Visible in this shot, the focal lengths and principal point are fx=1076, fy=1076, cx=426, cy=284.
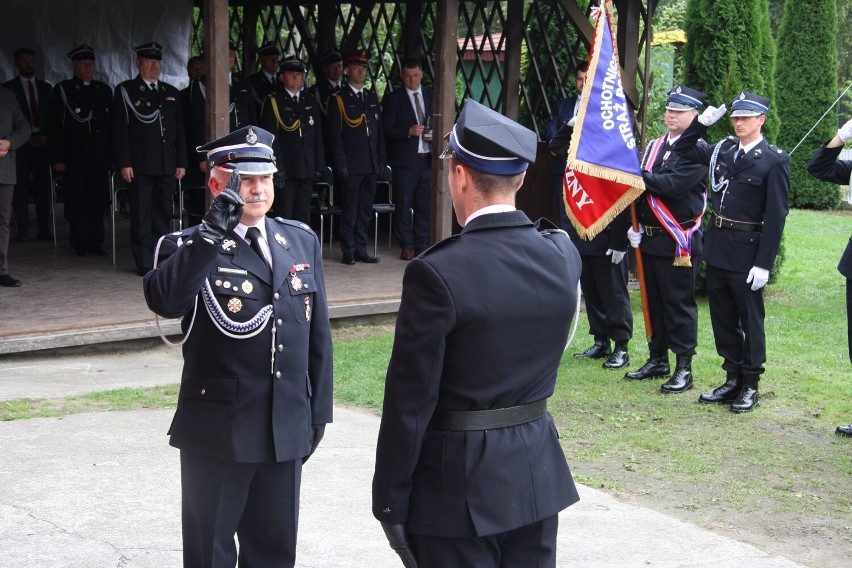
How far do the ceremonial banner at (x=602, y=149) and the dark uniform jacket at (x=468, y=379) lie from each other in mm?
3975

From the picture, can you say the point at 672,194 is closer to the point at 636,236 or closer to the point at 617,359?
the point at 636,236

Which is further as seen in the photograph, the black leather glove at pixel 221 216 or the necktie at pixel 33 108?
the necktie at pixel 33 108

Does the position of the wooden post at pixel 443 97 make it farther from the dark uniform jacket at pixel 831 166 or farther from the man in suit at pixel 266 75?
the dark uniform jacket at pixel 831 166

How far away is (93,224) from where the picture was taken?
998 cm

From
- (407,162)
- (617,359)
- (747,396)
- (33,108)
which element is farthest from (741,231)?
(33,108)

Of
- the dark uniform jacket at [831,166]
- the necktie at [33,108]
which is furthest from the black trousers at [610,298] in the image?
the necktie at [33,108]

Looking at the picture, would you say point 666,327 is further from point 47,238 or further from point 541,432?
point 47,238

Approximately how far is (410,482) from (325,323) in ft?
3.31

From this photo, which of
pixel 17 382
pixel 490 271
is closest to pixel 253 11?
pixel 17 382

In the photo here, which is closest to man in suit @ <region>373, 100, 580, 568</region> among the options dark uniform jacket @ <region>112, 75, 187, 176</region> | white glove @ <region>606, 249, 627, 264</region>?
white glove @ <region>606, 249, 627, 264</region>

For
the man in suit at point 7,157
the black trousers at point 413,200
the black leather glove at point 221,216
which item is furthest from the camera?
the black trousers at point 413,200

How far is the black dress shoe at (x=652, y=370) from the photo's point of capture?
702 centimetres

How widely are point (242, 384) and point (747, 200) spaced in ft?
12.9

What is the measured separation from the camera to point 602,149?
6.42 metres
